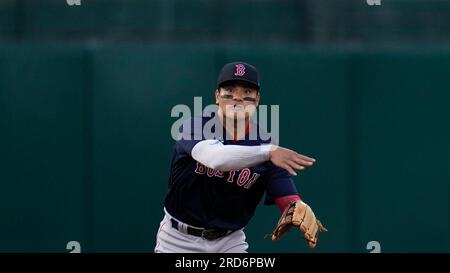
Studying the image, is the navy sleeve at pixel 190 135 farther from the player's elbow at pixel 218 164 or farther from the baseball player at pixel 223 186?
the player's elbow at pixel 218 164

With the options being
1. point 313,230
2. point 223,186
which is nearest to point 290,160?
point 313,230

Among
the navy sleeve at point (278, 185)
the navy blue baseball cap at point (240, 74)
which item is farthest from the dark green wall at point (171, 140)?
the navy blue baseball cap at point (240, 74)

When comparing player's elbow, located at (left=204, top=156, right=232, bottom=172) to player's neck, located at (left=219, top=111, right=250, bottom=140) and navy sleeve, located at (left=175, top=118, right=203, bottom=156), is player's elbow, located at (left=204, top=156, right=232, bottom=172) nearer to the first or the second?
navy sleeve, located at (left=175, top=118, right=203, bottom=156)

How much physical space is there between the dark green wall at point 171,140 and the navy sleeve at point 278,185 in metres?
1.33

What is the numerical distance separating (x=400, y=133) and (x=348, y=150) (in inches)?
12.8

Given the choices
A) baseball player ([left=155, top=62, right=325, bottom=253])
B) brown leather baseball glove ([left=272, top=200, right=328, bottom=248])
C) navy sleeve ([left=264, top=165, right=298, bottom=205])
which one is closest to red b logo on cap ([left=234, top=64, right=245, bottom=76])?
baseball player ([left=155, top=62, right=325, bottom=253])

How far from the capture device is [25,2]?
5.85 metres

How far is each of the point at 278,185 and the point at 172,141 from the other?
1460mm

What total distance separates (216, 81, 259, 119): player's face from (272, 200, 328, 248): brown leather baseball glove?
1.60ft

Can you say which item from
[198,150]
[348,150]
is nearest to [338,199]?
[348,150]

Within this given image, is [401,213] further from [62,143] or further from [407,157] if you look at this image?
[62,143]

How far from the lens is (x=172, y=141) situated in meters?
5.71

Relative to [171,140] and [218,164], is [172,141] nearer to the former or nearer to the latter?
[171,140]

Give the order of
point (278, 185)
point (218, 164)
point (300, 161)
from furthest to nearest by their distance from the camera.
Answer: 1. point (278, 185)
2. point (218, 164)
3. point (300, 161)
